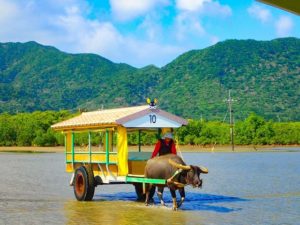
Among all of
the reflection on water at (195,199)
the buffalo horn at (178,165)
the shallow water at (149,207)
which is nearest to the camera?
the shallow water at (149,207)

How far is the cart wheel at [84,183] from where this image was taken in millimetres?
15336

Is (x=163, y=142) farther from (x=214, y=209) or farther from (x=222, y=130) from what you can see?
(x=222, y=130)

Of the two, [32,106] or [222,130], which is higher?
[32,106]

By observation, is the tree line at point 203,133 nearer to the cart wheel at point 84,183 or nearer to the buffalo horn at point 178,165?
the cart wheel at point 84,183

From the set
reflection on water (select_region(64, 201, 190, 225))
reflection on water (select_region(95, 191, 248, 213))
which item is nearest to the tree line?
reflection on water (select_region(95, 191, 248, 213))

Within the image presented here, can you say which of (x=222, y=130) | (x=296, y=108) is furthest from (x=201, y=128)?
(x=296, y=108)

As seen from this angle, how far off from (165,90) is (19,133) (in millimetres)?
97962

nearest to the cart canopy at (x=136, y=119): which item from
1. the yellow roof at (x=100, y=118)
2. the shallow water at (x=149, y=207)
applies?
the yellow roof at (x=100, y=118)

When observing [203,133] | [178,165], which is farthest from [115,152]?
[203,133]

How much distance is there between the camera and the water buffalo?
12.8 metres

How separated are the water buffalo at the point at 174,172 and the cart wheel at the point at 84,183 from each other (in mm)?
2221

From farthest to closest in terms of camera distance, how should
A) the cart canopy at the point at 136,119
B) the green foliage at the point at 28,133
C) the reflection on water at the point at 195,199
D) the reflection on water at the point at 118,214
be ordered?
the green foliage at the point at 28,133 → the cart canopy at the point at 136,119 → the reflection on water at the point at 195,199 → the reflection on water at the point at 118,214

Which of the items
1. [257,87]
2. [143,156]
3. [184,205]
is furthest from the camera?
[257,87]

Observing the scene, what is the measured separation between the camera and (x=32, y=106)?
19325 cm
